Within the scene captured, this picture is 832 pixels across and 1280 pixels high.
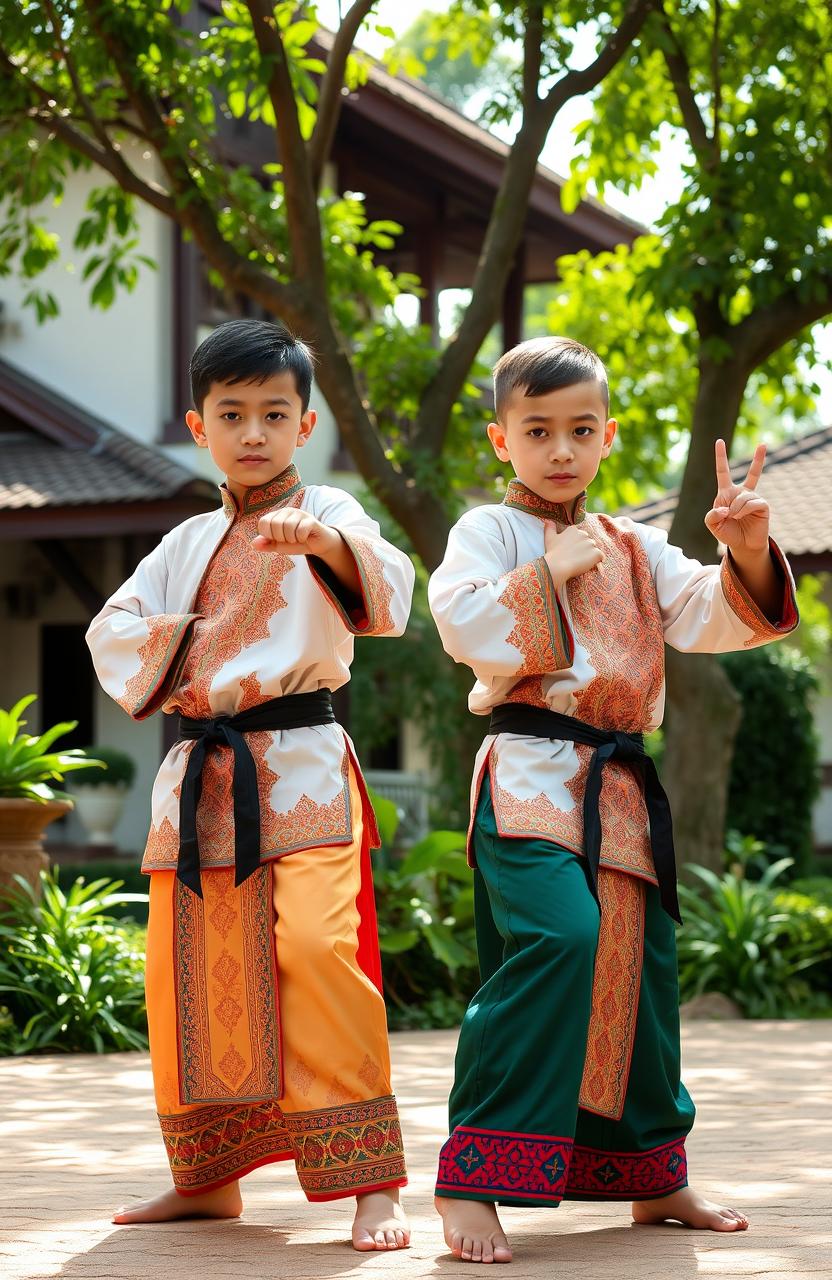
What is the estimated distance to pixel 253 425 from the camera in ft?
11.9

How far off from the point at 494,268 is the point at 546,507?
565 cm

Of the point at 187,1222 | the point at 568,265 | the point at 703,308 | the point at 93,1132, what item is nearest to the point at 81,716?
the point at 568,265

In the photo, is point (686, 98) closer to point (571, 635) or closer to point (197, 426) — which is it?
point (197, 426)

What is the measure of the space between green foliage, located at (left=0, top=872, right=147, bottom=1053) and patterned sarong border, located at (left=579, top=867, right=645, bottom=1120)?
12.4 feet

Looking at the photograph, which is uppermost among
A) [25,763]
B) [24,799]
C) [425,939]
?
[25,763]

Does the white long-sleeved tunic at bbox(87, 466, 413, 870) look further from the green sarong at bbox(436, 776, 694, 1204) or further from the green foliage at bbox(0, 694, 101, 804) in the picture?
the green foliage at bbox(0, 694, 101, 804)

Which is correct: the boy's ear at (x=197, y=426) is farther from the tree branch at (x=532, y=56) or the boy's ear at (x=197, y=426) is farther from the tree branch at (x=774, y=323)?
the tree branch at (x=774, y=323)

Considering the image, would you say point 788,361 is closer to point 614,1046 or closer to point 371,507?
point 371,507

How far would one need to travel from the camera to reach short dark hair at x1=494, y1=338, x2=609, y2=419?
3.45m

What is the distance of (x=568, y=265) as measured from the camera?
13.1 meters

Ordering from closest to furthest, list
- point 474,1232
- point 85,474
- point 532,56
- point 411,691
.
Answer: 1. point 474,1232
2. point 532,56
3. point 85,474
4. point 411,691

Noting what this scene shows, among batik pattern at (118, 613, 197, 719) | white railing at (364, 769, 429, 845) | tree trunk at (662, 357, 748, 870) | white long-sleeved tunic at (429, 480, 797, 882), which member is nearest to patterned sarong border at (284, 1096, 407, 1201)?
white long-sleeved tunic at (429, 480, 797, 882)

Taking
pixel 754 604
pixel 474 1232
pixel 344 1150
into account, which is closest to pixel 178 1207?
pixel 344 1150

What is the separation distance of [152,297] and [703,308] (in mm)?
6544
